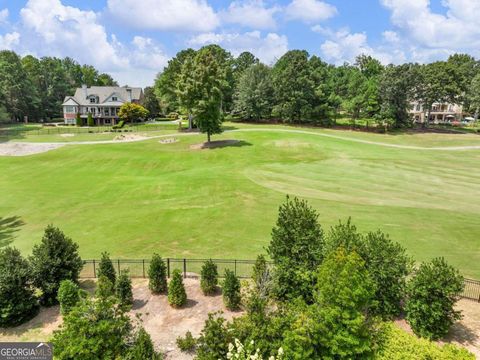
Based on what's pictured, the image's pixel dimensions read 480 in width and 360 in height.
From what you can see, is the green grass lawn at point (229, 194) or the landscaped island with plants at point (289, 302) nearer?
the landscaped island with plants at point (289, 302)

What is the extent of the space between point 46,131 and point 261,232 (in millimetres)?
65593

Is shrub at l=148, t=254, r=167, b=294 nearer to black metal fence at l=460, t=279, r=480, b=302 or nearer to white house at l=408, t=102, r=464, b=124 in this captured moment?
black metal fence at l=460, t=279, r=480, b=302

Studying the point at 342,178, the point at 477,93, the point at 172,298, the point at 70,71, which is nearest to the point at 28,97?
the point at 70,71

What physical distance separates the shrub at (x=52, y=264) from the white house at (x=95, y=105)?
77423 millimetres

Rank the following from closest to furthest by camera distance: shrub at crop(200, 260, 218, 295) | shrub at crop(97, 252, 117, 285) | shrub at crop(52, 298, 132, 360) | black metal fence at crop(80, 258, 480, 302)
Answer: shrub at crop(52, 298, 132, 360), shrub at crop(200, 260, 218, 295), shrub at crop(97, 252, 117, 285), black metal fence at crop(80, 258, 480, 302)

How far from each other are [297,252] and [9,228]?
74.3 feet

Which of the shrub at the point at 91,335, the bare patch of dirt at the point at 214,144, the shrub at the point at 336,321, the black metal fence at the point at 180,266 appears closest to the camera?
the shrub at the point at 91,335

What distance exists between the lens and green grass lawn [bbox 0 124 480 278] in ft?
70.6

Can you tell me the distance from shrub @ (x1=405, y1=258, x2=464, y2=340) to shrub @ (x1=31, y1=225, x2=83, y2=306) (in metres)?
14.7

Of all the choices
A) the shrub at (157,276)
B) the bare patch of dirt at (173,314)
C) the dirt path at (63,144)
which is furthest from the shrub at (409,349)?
the dirt path at (63,144)

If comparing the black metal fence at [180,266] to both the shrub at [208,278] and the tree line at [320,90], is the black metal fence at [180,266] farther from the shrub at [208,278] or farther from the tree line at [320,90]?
the tree line at [320,90]

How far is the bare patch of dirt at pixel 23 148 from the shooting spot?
51656 millimetres

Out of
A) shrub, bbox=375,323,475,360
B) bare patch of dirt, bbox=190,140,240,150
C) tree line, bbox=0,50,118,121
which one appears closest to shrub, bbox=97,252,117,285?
shrub, bbox=375,323,475,360

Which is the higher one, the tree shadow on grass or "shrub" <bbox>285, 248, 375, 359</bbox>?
"shrub" <bbox>285, 248, 375, 359</bbox>
